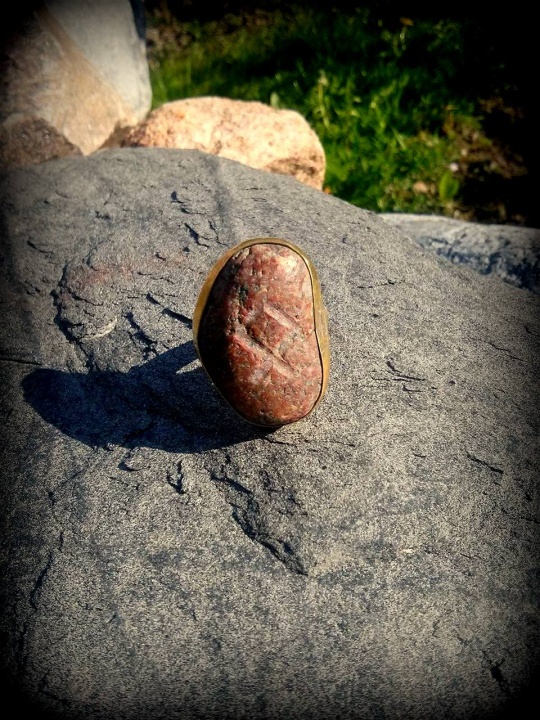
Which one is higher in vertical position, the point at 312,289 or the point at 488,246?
the point at 312,289

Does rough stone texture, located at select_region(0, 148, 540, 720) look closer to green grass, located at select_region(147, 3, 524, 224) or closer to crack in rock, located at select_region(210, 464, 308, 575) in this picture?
crack in rock, located at select_region(210, 464, 308, 575)

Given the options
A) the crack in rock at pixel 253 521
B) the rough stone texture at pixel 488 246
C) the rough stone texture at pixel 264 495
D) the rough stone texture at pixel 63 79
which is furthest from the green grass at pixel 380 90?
the crack in rock at pixel 253 521

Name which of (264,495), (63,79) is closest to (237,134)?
(63,79)

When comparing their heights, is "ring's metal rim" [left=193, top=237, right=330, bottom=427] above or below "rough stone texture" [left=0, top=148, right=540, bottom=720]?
above

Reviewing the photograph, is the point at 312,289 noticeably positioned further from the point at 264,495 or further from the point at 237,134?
the point at 237,134

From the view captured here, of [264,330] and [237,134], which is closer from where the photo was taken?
[264,330]

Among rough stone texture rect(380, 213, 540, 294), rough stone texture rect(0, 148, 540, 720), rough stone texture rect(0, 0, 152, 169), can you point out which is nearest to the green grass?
rough stone texture rect(380, 213, 540, 294)

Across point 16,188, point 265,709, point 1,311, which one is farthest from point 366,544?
point 16,188
